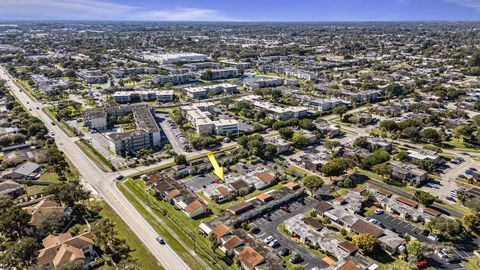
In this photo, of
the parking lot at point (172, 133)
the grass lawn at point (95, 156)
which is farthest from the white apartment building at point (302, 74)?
the grass lawn at point (95, 156)

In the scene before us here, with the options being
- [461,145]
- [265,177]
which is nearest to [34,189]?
[265,177]

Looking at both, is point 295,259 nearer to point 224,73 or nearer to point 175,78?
point 175,78

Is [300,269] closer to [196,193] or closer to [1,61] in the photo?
[196,193]

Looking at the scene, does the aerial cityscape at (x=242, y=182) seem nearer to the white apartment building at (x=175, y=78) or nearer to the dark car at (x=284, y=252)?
the dark car at (x=284, y=252)

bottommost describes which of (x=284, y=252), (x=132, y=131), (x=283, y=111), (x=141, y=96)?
(x=284, y=252)

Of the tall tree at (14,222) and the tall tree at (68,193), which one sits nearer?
the tall tree at (14,222)

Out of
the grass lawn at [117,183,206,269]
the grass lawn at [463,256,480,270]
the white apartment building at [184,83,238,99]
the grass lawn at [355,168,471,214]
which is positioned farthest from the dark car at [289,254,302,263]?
the white apartment building at [184,83,238,99]
